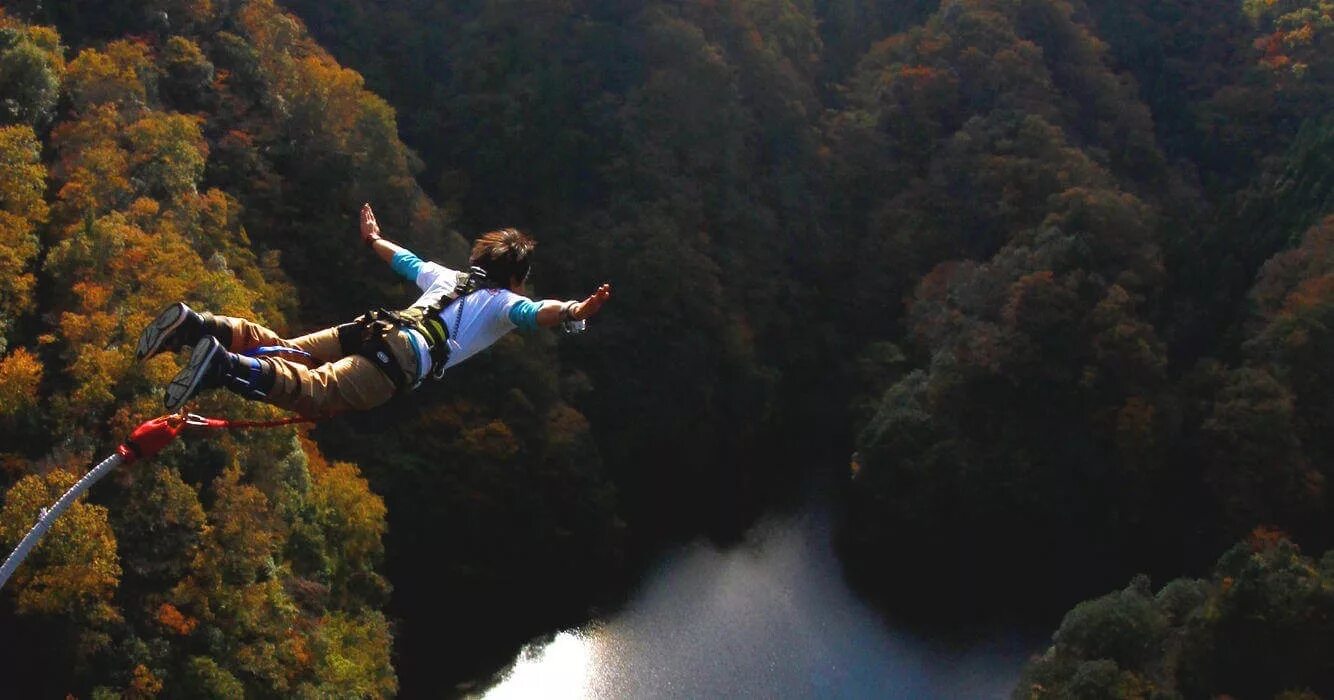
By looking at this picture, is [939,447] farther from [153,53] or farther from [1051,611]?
[153,53]

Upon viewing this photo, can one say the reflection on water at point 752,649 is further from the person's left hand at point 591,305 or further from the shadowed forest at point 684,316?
the person's left hand at point 591,305

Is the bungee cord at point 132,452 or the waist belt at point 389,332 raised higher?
the waist belt at point 389,332

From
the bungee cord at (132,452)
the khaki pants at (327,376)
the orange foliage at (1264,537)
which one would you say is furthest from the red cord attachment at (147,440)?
the orange foliage at (1264,537)

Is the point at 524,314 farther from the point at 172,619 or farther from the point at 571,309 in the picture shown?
the point at 172,619

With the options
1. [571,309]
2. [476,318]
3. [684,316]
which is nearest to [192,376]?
[476,318]

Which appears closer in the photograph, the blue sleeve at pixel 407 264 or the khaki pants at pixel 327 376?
the khaki pants at pixel 327 376

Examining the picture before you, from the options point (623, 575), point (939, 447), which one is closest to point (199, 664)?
point (623, 575)

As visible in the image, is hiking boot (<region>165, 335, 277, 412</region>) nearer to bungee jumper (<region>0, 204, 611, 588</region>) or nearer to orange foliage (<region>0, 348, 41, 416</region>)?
bungee jumper (<region>0, 204, 611, 588</region>)

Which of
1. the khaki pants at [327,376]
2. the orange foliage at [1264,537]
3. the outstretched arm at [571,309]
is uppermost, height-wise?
the outstretched arm at [571,309]
